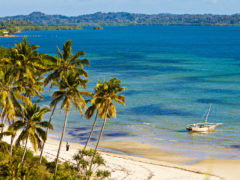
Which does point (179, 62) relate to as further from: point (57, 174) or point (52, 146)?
point (57, 174)

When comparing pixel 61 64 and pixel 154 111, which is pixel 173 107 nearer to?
pixel 154 111

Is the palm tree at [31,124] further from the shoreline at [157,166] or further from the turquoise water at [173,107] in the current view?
the turquoise water at [173,107]

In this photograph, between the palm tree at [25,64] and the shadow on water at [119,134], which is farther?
the shadow on water at [119,134]

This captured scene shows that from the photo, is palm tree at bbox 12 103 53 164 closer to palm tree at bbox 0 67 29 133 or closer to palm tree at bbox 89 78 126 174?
palm tree at bbox 0 67 29 133

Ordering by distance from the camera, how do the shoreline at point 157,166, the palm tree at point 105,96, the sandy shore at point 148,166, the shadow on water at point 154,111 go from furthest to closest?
the shadow on water at point 154,111
the shoreline at point 157,166
the sandy shore at point 148,166
the palm tree at point 105,96

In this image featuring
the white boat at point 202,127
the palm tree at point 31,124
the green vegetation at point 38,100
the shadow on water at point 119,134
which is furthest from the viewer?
the white boat at point 202,127

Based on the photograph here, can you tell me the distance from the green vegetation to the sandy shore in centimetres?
448

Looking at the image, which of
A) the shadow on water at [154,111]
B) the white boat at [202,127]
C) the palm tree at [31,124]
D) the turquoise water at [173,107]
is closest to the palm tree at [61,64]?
the palm tree at [31,124]

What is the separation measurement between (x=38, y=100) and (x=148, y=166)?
17307mm

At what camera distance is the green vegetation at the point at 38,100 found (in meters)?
34.3

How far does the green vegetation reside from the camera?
1349 inches

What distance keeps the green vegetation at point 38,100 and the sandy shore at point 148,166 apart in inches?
176

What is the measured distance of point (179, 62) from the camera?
504 feet

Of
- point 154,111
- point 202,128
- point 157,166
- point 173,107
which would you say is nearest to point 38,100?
point 157,166
